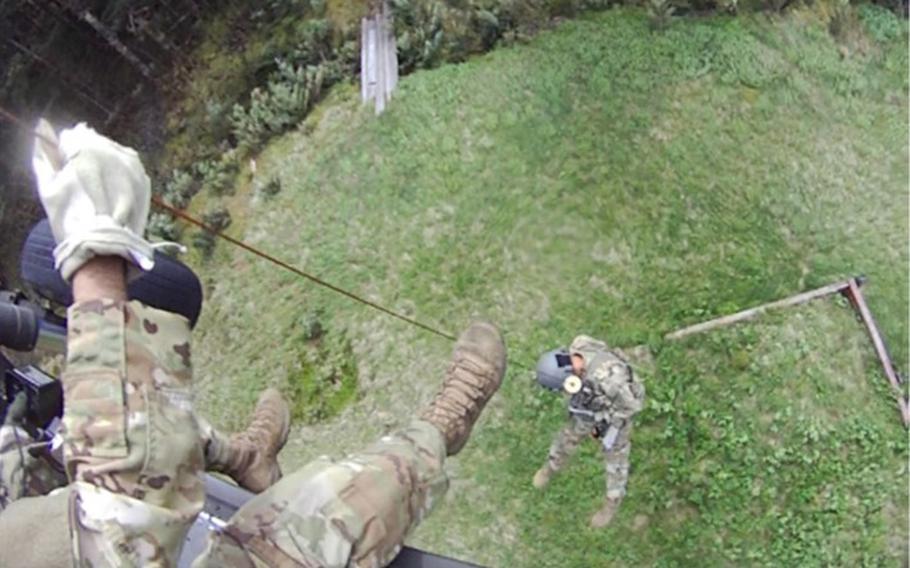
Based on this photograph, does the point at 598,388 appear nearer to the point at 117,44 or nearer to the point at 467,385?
the point at 467,385

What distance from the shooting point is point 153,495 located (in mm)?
2908

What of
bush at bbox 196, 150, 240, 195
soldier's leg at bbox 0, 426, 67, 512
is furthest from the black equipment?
bush at bbox 196, 150, 240, 195

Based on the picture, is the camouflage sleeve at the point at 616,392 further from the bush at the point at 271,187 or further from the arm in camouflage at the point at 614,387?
the bush at the point at 271,187

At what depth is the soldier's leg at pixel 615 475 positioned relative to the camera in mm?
6020

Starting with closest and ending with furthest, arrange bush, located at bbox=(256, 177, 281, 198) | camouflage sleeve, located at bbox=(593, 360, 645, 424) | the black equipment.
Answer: the black equipment, camouflage sleeve, located at bbox=(593, 360, 645, 424), bush, located at bbox=(256, 177, 281, 198)

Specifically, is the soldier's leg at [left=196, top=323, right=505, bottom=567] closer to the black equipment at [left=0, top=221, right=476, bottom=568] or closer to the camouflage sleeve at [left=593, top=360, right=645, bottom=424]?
the black equipment at [left=0, top=221, right=476, bottom=568]

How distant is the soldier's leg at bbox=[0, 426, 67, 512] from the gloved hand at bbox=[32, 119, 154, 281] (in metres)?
1.47

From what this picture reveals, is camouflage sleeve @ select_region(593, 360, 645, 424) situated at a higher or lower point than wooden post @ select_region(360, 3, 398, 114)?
lower

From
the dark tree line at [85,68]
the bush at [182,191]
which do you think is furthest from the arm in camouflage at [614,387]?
the dark tree line at [85,68]

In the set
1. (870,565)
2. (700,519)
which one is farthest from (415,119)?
(870,565)

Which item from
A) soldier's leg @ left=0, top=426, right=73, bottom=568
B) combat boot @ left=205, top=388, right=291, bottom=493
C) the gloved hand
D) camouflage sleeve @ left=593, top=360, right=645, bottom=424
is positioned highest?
the gloved hand

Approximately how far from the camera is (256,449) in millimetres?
5281

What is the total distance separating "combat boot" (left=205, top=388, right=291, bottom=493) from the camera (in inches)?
→ 190

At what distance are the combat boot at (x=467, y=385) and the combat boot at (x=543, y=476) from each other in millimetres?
1759
